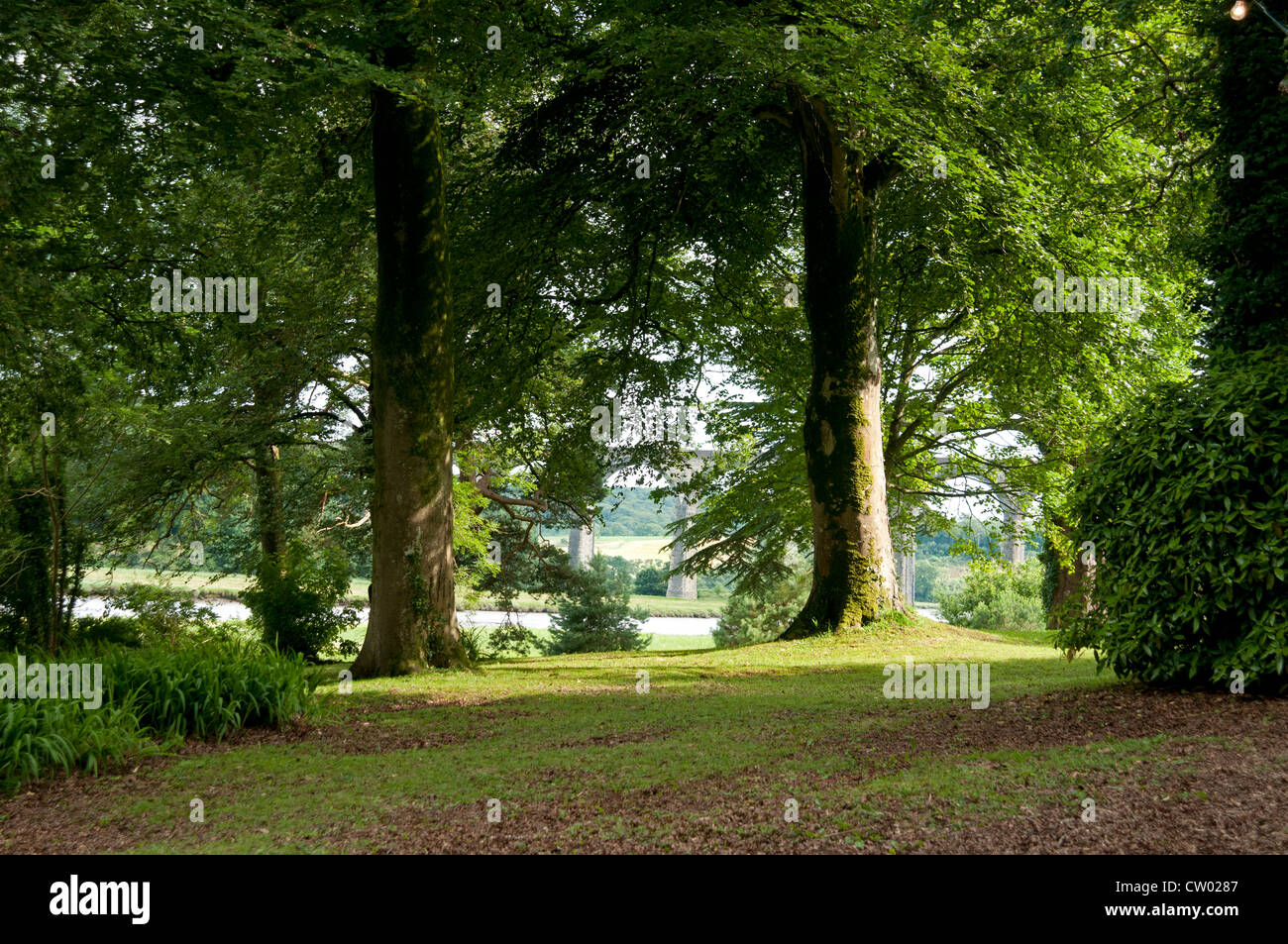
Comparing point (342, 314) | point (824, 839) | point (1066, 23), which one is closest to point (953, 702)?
point (824, 839)

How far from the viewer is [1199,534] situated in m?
7.21

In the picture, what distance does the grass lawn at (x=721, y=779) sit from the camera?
485cm

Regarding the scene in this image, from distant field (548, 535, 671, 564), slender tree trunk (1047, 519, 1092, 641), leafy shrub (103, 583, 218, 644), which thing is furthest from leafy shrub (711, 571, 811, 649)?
distant field (548, 535, 671, 564)

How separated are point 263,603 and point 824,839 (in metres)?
14.6

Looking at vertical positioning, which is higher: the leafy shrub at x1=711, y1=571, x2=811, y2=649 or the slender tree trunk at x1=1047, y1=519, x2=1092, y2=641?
the slender tree trunk at x1=1047, y1=519, x2=1092, y2=641

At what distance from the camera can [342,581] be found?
1772cm

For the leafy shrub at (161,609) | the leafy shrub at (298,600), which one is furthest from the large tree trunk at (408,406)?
the leafy shrub at (161,609)

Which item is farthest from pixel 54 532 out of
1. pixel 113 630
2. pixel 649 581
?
pixel 649 581

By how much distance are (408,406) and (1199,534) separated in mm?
8591

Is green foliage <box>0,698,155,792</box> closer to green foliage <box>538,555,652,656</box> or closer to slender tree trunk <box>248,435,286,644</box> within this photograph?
slender tree trunk <box>248,435,286,644</box>

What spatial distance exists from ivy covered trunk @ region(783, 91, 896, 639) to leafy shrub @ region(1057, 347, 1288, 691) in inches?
220

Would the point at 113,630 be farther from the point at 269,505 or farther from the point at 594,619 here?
the point at 594,619

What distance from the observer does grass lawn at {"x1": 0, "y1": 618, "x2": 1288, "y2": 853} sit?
4848 mm

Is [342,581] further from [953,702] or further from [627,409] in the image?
[953,702]
